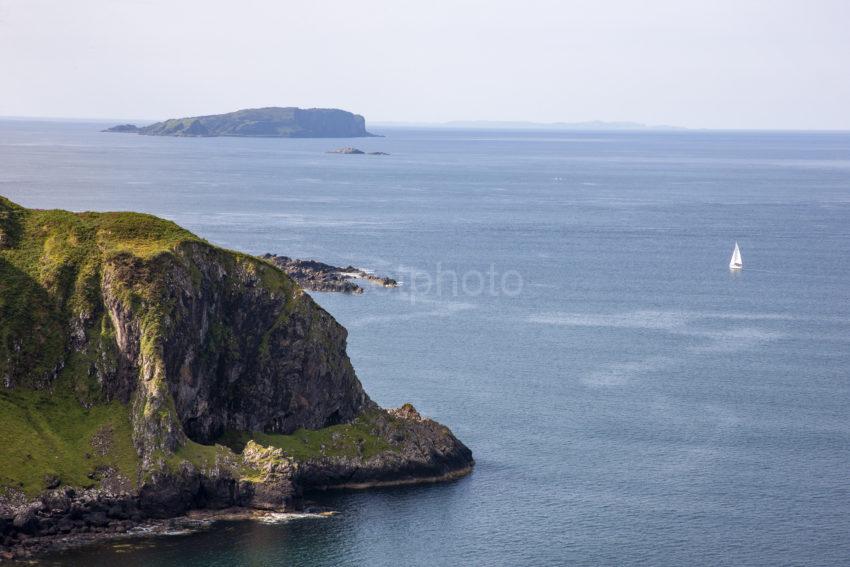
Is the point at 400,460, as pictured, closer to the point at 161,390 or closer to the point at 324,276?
the point at 161,390

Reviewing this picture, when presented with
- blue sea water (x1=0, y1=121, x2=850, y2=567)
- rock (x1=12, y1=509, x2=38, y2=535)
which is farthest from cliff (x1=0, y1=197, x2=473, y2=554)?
blue sea water (x1=0, y1=121, x2=850, y2=567)

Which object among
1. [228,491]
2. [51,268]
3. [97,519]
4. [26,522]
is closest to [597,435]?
[228,491]

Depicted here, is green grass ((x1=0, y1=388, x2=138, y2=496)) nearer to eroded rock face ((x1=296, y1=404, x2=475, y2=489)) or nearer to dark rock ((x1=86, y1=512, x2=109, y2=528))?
dark rock ((x1=86, y1=512, x2=109, y2=528))

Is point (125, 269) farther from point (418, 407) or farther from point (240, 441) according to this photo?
point (418, 407)

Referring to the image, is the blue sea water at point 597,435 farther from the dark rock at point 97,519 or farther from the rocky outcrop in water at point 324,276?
the rocky outcrop in water at point 324,276

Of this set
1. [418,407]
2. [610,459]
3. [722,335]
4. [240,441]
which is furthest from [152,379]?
[722,335]
